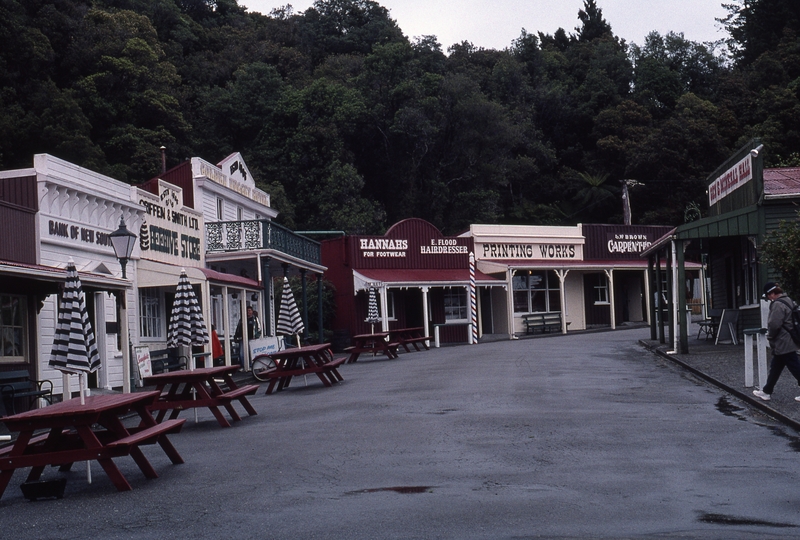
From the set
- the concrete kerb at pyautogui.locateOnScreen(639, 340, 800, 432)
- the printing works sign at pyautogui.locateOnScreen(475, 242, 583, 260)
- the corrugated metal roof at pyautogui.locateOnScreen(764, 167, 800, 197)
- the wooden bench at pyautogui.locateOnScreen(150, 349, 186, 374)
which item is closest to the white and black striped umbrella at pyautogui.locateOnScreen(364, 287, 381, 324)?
the printing works sign at pyautogui.locateOnScreen(475, 242, 583, 260)

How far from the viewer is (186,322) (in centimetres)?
1812

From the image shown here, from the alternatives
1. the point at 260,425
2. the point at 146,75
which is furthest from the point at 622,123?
the point at 260,425

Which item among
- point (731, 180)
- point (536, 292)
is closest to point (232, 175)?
point (536, 292)

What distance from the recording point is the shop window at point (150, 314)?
23.5 metres

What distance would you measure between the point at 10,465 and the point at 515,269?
108 ft

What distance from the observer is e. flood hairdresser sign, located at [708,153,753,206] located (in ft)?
71.4

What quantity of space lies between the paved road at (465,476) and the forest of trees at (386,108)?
30671 mm

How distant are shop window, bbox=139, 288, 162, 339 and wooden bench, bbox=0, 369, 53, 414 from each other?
7.92 m

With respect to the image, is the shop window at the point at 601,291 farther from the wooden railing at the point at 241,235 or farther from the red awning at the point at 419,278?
the wooden railing at the point at 241,235

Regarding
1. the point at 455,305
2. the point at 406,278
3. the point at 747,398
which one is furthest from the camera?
the point at 455,305

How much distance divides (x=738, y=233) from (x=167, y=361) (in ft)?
42.9

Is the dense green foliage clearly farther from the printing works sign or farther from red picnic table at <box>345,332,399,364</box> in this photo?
the printing works sign

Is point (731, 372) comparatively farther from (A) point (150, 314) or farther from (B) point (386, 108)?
(B) point (386, 108)

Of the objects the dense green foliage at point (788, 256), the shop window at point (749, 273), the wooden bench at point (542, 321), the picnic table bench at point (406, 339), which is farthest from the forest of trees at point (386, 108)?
the dense green foliage at point (788, 256)
